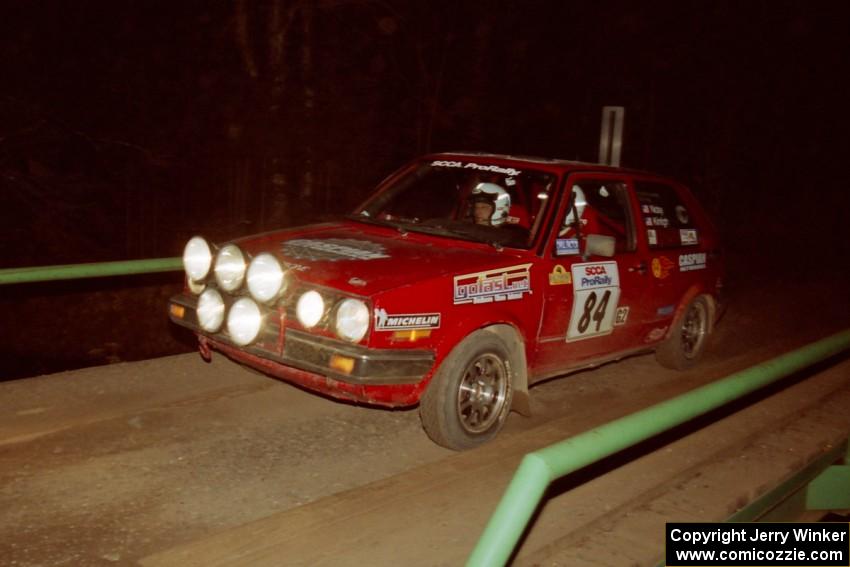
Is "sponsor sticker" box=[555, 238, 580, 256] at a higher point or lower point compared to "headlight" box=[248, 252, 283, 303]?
higher

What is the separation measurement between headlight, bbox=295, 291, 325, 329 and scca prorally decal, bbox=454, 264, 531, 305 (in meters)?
0.79

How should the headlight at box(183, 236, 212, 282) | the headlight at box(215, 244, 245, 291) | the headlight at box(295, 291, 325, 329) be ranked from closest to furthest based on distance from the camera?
the headlight at box(295, 291, 325, 329)
the headlight at box(215, 244, 245, 291)
the headlight at box(183, 236, 212, 282)

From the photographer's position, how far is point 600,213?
22.4 feet

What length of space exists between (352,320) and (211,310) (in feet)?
3.43

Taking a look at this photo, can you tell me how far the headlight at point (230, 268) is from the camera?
205 inches

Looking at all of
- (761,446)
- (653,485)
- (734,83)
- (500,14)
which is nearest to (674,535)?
(653,485)

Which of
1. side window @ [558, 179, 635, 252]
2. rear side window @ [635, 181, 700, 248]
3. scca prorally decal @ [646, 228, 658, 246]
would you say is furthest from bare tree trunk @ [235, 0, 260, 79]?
scca prorally decal @ [646, 228, 658, 246]

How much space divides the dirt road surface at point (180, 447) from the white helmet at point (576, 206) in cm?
139

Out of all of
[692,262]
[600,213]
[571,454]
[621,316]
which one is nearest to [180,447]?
[621,316]

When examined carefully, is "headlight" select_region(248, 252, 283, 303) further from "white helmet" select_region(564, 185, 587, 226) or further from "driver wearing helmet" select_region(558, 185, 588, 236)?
"white helmet" select_region(564, 185, 587, 226)

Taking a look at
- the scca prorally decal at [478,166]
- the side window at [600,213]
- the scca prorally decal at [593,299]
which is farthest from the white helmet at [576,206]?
the scca prorally decal at [478,166]

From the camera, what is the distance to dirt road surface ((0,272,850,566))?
13.5 feet

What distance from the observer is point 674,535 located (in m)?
3.65

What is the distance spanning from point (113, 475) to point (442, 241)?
2512 millimetres
